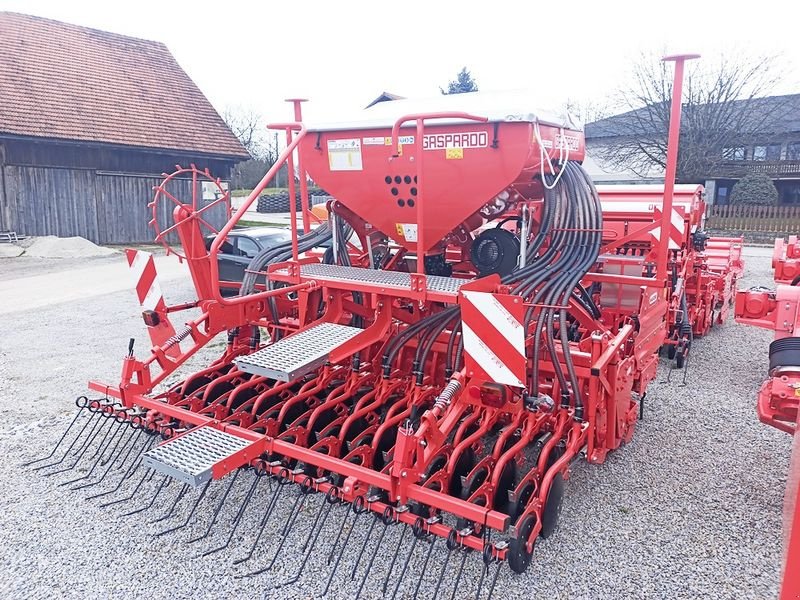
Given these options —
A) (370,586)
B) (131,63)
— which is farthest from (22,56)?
(370,586)

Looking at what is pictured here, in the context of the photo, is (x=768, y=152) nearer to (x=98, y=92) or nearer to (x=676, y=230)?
(x=676, y=230)

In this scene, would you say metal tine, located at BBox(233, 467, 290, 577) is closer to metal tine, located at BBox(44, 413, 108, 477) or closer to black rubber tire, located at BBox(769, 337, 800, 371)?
metal tine, located at BBox(44, 413, 108, 477)

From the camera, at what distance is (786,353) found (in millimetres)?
3672

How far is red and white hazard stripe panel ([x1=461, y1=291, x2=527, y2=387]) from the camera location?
9.41 ft

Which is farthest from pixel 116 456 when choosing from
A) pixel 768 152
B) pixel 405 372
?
pixel 768 152

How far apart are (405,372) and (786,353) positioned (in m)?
2.39

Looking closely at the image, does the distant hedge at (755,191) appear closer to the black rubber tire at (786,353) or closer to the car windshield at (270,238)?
the car windshield at (270,238)

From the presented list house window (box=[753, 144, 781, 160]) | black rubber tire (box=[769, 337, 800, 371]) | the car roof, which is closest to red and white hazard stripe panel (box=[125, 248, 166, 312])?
black rubber tire (box=[769, 337, 800, 371])

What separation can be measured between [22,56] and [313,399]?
Result: 1768 cm

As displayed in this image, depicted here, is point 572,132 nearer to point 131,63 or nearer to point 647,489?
point 647,489

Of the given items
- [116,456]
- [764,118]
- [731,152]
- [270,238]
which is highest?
[764,118]

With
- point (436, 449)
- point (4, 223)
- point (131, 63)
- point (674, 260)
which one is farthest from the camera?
point (131, 63)

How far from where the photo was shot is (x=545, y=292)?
350cm

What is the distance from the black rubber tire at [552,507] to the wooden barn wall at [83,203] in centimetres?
1497
